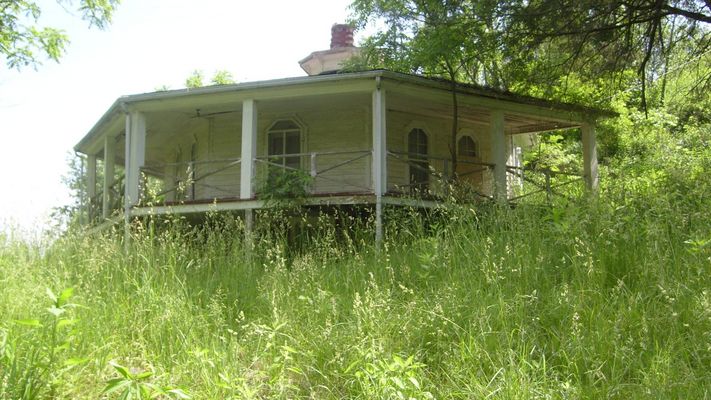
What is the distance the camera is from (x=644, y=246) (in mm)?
6520

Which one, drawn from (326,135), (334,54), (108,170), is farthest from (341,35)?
(108,170)

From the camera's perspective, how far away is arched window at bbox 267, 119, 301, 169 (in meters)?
15.3

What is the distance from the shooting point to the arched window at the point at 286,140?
15.3 m

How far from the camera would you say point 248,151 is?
12.5 m

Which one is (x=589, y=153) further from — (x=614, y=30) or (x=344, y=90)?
(x=344, y=90)

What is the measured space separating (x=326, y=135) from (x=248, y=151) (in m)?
3.00

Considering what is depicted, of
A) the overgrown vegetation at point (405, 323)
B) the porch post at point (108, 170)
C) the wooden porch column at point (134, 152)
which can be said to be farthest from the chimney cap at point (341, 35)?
the overgrown vegetation at point (405, 323)

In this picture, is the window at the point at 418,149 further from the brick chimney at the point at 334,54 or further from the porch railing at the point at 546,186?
the brick chimney at the point at 334,54

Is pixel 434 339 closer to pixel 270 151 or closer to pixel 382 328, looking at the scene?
pixel 382 328

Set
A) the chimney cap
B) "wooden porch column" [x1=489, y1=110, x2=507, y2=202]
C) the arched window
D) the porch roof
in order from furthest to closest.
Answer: the chimney cap, the arched window, "wooden porch column" [x1=489, y1=110, x2=507, y2=202], the porch roof

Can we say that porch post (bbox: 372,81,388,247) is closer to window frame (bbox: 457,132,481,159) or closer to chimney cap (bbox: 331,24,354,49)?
window frame (bbox: 457,132,481,159)

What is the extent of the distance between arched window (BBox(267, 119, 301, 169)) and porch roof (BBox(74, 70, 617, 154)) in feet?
8.99

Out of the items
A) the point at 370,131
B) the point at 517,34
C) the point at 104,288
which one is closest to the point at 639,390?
the point at 104,288

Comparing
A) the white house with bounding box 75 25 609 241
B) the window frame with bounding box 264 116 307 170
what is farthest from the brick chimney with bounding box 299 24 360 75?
the window frame with bounding box 264 116 307 170
